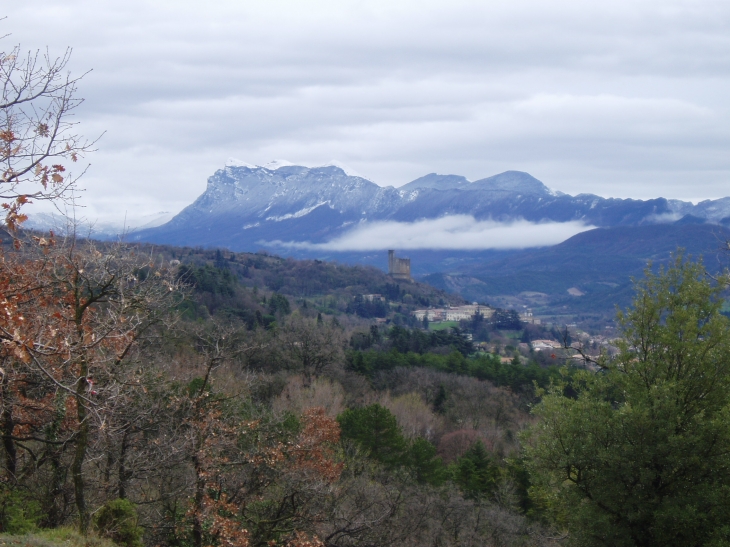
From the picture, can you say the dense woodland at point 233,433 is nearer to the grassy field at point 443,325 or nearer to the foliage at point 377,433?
the foliage at point 377,433

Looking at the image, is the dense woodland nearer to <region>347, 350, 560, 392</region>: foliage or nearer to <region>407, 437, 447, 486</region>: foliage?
<region>407, 437, 447, 486</region>: foliage

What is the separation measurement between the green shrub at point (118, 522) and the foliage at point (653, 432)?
6.82 meters

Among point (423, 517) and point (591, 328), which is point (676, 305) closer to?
point (423, 517)

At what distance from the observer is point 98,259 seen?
1038 centimetres

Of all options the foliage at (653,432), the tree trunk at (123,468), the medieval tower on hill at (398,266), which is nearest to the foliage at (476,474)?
the foliage at (653,432)

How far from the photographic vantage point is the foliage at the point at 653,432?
11320mm

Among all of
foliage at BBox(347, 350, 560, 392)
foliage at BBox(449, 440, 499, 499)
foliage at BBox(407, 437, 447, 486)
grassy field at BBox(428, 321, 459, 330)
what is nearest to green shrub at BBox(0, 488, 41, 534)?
foliage at BBox(407, 437, 447, 486)

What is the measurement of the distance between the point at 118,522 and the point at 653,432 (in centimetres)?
822

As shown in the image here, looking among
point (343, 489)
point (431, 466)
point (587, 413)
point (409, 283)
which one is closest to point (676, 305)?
point (587, 413)

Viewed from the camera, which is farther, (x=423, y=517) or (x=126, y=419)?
(x=423, y=517)

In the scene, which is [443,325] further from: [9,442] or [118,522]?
[118,522]

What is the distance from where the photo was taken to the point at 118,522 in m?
10.3

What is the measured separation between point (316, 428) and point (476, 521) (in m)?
6.27

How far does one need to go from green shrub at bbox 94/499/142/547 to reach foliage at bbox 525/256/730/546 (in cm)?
682
